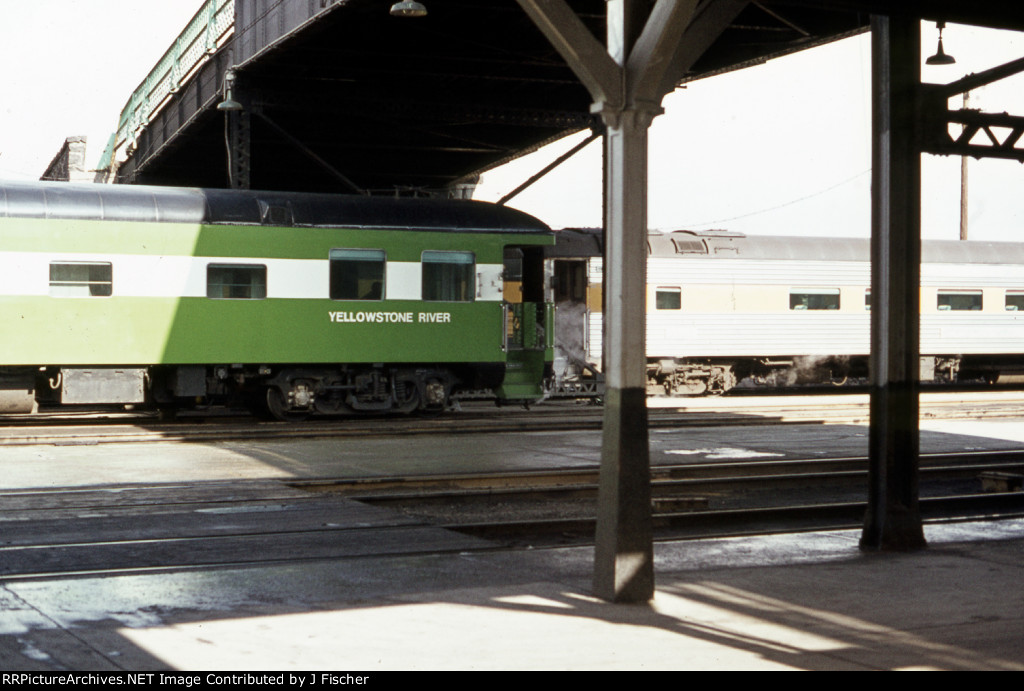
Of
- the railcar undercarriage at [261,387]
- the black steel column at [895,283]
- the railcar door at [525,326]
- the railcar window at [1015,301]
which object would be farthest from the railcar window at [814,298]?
the black steel column at [895,283]

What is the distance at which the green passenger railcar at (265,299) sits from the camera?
1773cm

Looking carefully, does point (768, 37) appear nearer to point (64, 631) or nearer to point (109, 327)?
point (109, 327)

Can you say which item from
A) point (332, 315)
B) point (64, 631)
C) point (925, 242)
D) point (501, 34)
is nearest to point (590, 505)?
point (64, 631)

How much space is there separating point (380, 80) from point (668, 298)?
810 centimetres

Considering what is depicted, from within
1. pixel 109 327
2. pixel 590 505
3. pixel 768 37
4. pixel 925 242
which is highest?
pixel 768 37

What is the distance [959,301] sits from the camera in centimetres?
2989

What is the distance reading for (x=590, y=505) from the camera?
38.1 ft

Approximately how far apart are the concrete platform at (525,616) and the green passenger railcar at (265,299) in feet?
37.0

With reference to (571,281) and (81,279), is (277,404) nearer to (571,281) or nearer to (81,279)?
(81,279)

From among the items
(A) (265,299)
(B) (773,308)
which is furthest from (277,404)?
(B) (773,308)

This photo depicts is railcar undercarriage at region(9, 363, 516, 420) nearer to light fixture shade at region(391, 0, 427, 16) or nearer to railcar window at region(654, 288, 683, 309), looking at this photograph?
light fixture shade at region(391, 0, 427, 16)

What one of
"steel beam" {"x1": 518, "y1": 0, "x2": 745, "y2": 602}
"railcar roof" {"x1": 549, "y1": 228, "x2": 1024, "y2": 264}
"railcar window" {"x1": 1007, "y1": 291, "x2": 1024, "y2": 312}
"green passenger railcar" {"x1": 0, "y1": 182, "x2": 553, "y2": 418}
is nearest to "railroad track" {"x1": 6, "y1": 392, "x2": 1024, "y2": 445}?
"green passenger railcar" {"x1": 0, "y1": 182, "x2": 553, "y2": 418}
